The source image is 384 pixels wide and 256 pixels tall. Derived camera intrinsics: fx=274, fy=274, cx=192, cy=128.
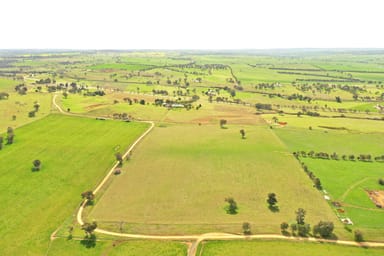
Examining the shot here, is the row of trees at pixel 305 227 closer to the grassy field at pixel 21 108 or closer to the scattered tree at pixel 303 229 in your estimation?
the scattered tree at pixel 303 229

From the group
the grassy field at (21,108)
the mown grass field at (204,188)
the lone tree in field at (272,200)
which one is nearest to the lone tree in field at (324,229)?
the mown grass field at (204,188)

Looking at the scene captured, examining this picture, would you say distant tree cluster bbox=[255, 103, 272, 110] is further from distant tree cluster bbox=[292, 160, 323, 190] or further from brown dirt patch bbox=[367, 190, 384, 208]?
brown dirt patch bbox=[367, 190, 384, 208]

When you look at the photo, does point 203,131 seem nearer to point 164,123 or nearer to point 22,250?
point 164,123

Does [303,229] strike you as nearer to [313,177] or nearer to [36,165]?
[313,177]

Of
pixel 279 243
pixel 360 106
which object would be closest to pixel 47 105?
pixel 279 243

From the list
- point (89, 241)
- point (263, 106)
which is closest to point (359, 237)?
point (89, 241)

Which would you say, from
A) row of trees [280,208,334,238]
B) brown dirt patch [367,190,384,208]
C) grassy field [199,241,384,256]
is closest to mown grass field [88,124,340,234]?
row of trees [280,208,334,238]
